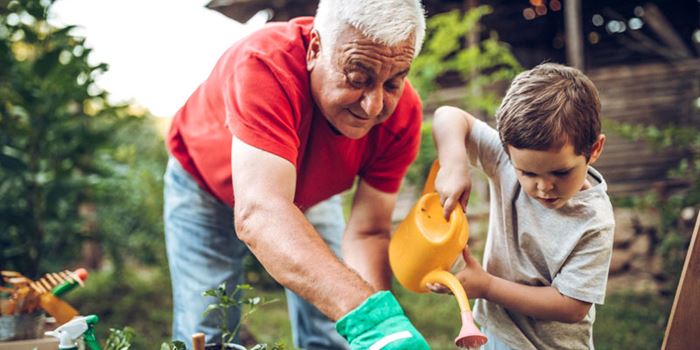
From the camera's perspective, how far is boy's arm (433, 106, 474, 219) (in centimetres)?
136

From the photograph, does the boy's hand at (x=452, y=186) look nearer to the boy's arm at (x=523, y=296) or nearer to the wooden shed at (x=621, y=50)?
the boy's arm at (x=523, y=296)

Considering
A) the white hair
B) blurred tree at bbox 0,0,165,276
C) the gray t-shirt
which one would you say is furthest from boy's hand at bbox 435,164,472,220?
blurred tree at bbox 0,0,165,276

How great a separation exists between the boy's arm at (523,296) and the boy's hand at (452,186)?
0.11 meters

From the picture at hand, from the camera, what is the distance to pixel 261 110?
133 cm

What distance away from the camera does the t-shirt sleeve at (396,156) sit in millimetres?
1726

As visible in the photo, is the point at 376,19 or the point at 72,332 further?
the point at 376,19

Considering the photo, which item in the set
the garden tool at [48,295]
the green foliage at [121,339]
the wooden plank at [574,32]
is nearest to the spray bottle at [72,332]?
the green foliage at [121,339]

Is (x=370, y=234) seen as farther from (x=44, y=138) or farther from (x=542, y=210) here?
(x=44, y=138)

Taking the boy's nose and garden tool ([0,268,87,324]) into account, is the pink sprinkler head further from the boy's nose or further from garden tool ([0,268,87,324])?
garden tool ([0,268,87,324])

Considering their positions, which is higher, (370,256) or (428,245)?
(428,245)

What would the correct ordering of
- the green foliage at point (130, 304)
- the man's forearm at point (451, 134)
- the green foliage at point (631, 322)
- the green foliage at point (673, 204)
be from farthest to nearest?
the green foliage at point (130, 304) < the green foliage at point (673, 204) < the green foliage at point (631, 322) < the man's forearm at point (451, 134)

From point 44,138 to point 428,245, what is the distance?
2.31 m

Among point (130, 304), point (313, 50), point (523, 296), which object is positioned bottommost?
point (130, 304)

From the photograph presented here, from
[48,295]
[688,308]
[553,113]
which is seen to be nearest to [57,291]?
[48,295]
